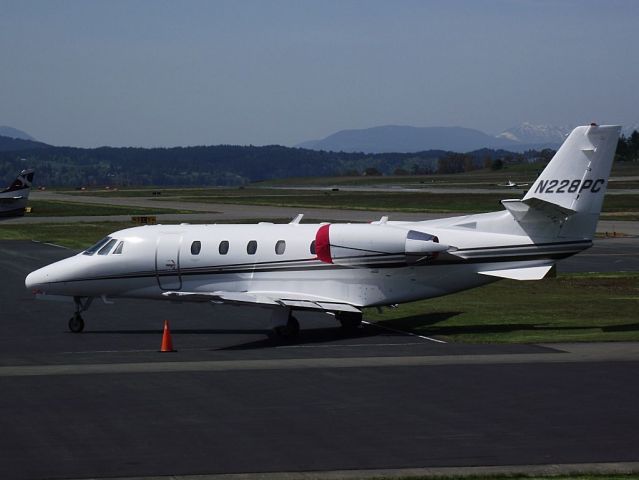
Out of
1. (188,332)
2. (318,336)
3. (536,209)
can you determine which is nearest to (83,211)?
(188,332)

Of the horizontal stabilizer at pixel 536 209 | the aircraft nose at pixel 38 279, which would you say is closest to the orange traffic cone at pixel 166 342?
the aircraft nose at pixel 38 279

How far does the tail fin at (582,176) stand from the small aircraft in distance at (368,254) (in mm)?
24

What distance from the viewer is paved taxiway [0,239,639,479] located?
15320mm

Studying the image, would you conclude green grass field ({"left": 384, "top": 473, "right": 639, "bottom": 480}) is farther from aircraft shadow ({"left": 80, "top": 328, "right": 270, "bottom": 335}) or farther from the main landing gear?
the main landing gear

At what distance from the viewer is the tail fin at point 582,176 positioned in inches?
1069

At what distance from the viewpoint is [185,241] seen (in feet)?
96.0

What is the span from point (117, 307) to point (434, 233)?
1165 cm

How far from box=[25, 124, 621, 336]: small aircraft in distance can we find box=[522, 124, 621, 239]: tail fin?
0.02 metres

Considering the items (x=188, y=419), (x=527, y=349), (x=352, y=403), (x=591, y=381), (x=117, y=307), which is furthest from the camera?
(x=117, y=307)

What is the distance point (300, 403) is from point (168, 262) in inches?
433

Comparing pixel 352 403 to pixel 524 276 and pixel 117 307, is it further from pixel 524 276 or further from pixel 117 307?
pixel 117 307

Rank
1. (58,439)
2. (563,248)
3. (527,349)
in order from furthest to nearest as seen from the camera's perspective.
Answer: (563,248) → (527,349) → (58,439)

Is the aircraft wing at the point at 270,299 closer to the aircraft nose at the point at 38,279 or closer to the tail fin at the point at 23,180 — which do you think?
the aircraft nose at the point at 38,279

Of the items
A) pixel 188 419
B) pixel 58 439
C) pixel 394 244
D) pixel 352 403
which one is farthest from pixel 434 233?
pixel 58 439
